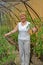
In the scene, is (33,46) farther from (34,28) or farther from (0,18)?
(0,18)

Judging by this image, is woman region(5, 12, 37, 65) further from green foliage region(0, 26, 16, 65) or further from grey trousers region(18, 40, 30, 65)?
green foliage region(0, 26, 16, 65)

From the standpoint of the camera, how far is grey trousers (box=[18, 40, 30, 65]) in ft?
17.7

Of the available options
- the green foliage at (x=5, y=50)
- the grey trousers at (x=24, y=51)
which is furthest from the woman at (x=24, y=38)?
the green foliage at (x=5, y=50)

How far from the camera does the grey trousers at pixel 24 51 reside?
539cm

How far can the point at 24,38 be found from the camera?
530 cm

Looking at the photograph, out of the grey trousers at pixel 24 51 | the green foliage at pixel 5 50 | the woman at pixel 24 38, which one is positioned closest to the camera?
the green foliage at pixel 5 50

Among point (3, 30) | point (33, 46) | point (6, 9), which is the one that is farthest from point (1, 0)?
point (33, 46)

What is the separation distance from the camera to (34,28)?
5219mm

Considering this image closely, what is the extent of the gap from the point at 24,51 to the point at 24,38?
0.32 meters

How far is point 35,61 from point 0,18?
4.47ft

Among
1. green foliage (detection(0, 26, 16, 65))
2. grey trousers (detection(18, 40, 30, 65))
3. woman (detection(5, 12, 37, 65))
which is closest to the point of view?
green foliage (detection(0, 26, 16, 65))

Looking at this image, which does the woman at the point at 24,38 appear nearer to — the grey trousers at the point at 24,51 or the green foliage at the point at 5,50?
the grey trousers at the point at 24,51

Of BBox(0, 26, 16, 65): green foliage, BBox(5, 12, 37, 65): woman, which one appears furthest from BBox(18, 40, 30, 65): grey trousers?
BBox(0, 26, 16, 65): green foliage

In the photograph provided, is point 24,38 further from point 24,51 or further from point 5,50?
point 5,50
